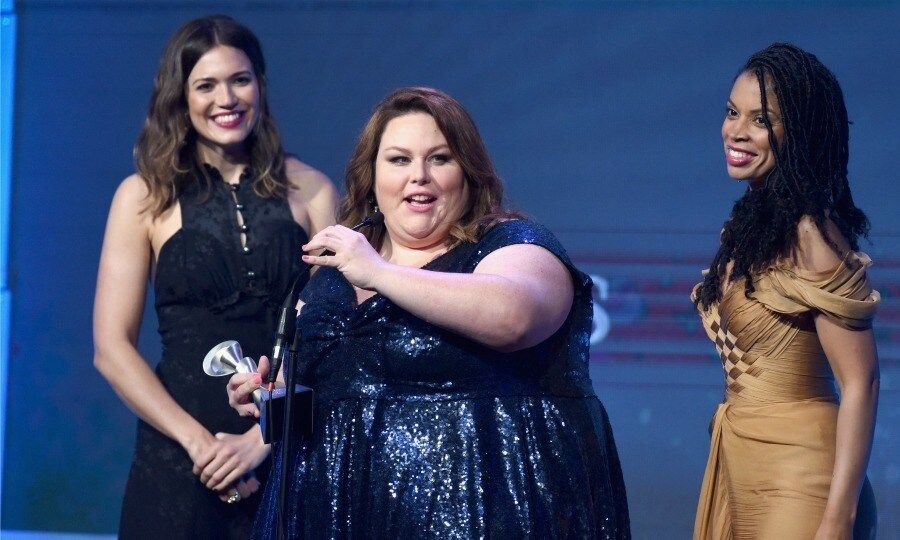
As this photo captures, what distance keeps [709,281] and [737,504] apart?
449mm

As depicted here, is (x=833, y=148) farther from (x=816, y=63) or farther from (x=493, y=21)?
(x=493, y=21)

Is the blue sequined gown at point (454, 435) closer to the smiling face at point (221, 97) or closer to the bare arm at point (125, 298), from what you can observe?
the bare arm at point (125, 298)

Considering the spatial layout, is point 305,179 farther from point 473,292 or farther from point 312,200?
point 473,292

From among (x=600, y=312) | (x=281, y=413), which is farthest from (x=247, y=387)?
(x=600, y=312)

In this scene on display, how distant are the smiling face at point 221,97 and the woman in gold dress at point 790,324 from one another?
117 cm

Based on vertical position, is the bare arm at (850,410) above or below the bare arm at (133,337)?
below

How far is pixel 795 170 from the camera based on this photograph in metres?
2.16

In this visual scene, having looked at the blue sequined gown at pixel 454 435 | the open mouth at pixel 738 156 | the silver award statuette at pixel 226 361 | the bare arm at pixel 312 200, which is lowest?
the blue sequined gown at pixel 454 435

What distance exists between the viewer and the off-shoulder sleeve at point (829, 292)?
6.71 ft

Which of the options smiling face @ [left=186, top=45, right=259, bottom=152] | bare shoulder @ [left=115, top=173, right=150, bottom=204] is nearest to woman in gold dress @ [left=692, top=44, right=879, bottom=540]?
smiling face @ [left=186, top=45, right=259, bottom=152]

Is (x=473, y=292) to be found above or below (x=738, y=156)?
below

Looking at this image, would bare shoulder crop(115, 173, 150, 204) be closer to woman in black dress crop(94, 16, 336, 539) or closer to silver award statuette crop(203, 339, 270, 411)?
woman in black dress crop(94, 16, 336, 539)

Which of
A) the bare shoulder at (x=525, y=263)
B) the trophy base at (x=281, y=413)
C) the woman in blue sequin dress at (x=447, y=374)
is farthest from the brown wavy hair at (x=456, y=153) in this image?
the trophy base at (x=281, y=413)

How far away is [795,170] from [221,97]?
1355mm
